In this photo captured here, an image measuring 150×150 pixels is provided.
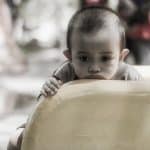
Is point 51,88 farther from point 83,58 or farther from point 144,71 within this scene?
point 144,71

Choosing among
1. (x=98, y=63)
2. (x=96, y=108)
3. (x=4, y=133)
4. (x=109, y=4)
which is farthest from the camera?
(x=109, y=4)

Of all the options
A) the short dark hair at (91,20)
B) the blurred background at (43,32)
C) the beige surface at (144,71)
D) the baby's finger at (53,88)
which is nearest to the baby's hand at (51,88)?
the baby's finger at (53,88)

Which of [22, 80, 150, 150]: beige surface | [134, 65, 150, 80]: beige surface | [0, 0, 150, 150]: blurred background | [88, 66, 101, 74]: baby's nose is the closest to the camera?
[22, 80, 150, 150]: beige surface

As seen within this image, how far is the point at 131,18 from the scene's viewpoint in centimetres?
184

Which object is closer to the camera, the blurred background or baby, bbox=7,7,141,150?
baby, bbox=7,7,141,150

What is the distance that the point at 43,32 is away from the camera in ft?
6.04

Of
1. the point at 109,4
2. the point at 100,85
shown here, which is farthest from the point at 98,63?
the point at 109,4

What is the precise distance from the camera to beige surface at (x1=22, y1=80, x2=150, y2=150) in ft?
2.06

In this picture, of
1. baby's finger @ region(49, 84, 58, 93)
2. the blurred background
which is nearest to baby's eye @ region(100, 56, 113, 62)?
baby's finger @ region(49, 84, 58, 93)

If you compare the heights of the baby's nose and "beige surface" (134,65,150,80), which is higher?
"beige surface" (134,65,150,80)

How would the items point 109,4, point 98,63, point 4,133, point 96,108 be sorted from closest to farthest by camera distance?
1. point 96,108
2. point 98,63
3. point 4,133
4. point 109,4

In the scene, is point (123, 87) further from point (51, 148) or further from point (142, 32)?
point (142, 32)

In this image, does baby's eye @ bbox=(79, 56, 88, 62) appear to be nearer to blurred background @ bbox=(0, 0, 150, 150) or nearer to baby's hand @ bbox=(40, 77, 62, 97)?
baby's hand @ bbox=(40, 77, 62, 97)

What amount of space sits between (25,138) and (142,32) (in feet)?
4.07
